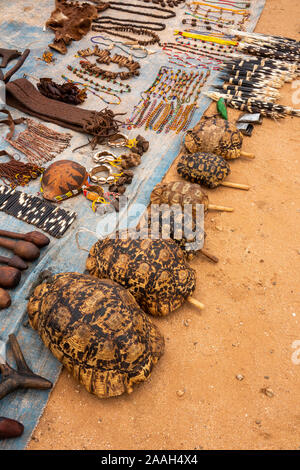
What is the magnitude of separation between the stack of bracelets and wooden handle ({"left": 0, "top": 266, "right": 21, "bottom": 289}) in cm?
334

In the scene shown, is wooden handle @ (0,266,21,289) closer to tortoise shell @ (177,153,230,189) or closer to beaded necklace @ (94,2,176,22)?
tortoise shell @ (177,153,230,189)

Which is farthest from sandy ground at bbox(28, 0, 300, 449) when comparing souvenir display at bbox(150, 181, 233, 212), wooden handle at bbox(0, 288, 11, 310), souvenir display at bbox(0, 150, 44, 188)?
souvenir display at bbox(0, 150, 44, 188)

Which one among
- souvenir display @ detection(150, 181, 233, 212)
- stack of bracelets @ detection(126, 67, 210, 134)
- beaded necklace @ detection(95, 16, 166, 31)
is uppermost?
beaded necklace @ detection(95, 16, 166, 31)

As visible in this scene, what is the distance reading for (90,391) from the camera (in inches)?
123

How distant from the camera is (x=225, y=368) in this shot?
349 centimetres

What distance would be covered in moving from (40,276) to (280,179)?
372cm

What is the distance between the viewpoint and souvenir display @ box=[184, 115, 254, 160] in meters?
5.42

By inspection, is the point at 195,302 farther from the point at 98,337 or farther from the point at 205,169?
the point at 205,169

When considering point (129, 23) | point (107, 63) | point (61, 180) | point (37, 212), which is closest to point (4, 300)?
point (37, 212)

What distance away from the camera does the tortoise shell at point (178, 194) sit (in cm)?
450

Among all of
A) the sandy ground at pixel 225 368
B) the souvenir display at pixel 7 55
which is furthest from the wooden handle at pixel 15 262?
the souvenir display at pixel 7 55

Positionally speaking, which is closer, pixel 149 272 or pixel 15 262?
pixel 149 272

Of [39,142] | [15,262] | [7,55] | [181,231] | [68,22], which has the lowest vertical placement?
[15,262]

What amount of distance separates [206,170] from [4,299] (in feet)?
9.99
